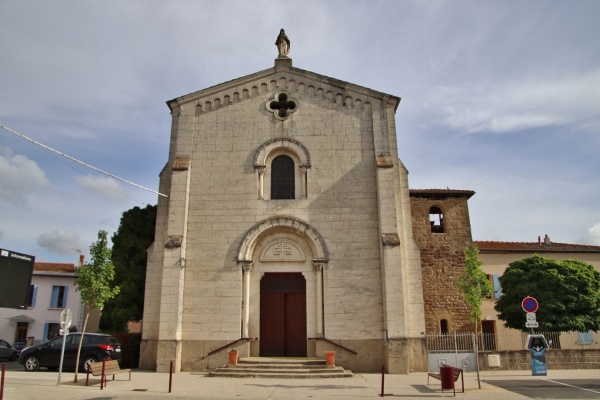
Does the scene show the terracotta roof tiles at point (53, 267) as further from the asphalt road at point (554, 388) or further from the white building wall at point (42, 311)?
the asphalt road at point (554, 388)

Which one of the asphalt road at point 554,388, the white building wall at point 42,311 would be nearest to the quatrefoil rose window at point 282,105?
the asphalt road at point 554,388

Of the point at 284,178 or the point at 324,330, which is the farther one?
the point at 284,178

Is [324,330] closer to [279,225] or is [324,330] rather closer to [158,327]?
[279,225]

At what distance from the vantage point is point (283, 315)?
18578 mm

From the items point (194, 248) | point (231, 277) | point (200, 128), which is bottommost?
point (231, 277)

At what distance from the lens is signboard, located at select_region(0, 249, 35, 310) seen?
12.4 m

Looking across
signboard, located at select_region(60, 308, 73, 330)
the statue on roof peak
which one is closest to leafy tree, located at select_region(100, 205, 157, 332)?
signboard, located at select_region(60, 308, 73, 330)

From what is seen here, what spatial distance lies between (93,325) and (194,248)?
20594 mm

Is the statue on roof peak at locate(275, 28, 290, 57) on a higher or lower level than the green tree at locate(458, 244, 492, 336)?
higher

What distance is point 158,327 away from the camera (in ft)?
58.6

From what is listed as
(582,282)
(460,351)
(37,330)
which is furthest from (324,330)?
(37,330)

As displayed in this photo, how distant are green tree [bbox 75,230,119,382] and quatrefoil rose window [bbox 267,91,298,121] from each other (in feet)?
28.9

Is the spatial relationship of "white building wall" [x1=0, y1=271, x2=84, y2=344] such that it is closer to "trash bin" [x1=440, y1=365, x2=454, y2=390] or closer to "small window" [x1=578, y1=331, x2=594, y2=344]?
"trash bin" [x1=440, y1=365, x2=454, y2=390]

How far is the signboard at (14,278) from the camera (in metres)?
12.4
